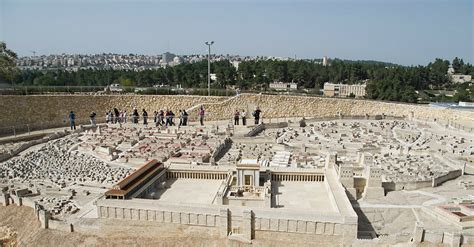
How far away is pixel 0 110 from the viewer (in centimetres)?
3228

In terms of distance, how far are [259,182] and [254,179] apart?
655 mm

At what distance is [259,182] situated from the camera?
18.8 m

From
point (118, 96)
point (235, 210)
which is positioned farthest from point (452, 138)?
point (118, 96)

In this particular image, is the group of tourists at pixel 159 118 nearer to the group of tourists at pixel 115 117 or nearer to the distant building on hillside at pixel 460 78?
the group of tourists at pixel 115 117

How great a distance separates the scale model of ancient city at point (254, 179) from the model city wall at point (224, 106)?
240mm

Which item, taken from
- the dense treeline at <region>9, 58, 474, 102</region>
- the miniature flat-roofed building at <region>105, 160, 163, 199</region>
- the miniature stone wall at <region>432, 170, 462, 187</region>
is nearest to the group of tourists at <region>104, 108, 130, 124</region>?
the miniature flat-roofed building at <region>105, 160, 163, 199</region>

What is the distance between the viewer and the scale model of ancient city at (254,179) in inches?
601

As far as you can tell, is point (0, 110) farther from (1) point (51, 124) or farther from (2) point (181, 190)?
(2) point (181, 190)

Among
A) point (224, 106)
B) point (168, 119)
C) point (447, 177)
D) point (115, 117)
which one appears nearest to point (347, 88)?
point (224, 106)

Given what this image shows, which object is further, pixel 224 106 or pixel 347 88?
pixel 347 88

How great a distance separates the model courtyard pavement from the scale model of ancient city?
54 millimetres

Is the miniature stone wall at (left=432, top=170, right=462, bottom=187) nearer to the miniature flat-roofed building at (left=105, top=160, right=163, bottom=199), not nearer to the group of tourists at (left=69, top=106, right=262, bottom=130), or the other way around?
the miniature flat-roofed building at (left=105, top=160, right=163, bottom=199)

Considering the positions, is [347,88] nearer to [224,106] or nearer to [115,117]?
[224,106]

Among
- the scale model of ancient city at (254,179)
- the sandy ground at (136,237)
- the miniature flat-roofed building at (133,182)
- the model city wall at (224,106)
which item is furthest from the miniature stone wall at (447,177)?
the model city wall at (224,106)
